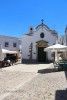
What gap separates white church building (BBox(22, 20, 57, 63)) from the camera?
32.4 metres

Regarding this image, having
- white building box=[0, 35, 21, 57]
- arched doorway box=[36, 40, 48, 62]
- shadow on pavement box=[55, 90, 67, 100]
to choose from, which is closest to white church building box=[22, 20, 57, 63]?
arched doorway box=[36, 40, 48, 62]

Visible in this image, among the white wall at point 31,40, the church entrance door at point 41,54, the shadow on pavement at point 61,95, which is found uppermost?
the white wall at point 31,40

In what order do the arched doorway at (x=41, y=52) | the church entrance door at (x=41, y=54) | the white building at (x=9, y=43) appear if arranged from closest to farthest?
the arched doorway at (x=41, y=52) < the church entrance door at (x=41, y=54) < the white building at (x=9, y=43)

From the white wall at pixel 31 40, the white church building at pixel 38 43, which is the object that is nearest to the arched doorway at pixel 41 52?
Answer: the white church building at pixel 38 43

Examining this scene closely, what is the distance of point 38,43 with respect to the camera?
32.8 metres

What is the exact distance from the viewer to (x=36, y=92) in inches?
384

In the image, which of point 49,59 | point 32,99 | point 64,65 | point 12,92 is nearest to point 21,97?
point 32,99

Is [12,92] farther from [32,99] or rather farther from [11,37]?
[11,37]

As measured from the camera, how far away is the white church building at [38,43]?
32.4 metres

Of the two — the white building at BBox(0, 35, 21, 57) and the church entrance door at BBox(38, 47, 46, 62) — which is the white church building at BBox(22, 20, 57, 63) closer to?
the church entrance door at BBox(38, 47, 46, 62)

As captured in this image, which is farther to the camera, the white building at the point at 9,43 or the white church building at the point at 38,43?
the white building at the point at 9,43

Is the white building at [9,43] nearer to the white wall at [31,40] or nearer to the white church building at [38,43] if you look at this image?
the white wall at [31,40]

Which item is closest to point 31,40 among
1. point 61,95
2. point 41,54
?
point 41,54

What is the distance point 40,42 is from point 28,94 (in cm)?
2354
